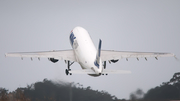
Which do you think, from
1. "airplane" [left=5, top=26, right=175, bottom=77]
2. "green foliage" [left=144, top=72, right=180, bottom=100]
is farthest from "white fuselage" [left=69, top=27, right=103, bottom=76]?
"green foliage" [left=144, top=72, right=180, bottom=100]

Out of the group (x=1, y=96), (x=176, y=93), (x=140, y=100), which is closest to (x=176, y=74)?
(x=176, y=93)

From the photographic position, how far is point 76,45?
59281 millimetres

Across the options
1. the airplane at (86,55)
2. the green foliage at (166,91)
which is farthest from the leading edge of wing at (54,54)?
the green foliage at (166,91)

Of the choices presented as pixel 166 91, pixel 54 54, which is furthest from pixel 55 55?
pixel 166 91

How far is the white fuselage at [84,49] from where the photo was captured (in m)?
50.2

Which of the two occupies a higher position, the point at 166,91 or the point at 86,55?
the point at 86,55

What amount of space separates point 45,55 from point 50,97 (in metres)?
7.38

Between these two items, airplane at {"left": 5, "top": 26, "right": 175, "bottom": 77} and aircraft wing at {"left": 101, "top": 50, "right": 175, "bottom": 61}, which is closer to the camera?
airplane at {"left": 5, "top": 26, "right": 175, "bottom": 77}

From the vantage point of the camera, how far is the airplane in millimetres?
48719

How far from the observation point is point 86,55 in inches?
2087

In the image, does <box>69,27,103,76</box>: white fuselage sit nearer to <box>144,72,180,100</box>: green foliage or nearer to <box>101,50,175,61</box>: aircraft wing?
<box>101,50,175,61</box>: aircraft wing

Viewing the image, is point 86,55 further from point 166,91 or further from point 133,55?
point 166,91

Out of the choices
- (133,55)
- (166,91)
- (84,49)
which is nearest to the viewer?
(166,91)

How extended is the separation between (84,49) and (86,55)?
249 centimetres
